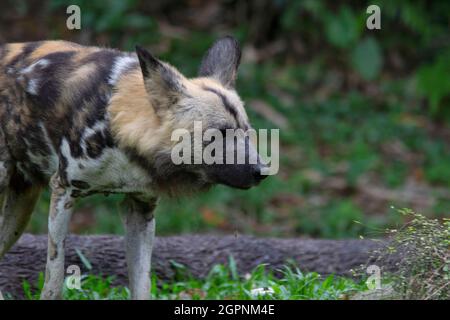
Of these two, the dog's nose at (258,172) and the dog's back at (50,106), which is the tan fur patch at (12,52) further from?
the dog's nose at (258,172)

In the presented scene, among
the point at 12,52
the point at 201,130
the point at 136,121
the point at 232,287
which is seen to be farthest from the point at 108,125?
the point at 232,287

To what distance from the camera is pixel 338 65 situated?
1137 centimetres

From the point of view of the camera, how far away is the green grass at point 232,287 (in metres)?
5.12

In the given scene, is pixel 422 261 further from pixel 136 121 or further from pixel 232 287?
pixel 232 287

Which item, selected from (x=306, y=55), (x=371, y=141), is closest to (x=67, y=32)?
(x=306, y=55)

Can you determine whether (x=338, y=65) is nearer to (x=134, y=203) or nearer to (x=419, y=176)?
(x=419, y=176)

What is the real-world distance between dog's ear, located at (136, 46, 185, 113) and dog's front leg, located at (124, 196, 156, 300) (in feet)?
2.42

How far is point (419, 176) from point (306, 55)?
2.29 meters

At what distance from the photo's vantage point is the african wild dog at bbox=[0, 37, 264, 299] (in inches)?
177

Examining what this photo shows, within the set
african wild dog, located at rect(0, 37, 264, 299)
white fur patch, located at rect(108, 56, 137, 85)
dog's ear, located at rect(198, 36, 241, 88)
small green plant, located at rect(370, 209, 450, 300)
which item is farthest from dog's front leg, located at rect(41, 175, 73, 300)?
small green plant, located at rect(370, 209, 450, 300)

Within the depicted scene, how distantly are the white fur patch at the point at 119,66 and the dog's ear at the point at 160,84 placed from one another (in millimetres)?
304

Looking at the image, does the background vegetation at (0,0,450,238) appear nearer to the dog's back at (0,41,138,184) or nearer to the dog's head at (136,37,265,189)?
the dog's back at (0,41,138,184)

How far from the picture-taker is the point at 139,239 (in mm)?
5059

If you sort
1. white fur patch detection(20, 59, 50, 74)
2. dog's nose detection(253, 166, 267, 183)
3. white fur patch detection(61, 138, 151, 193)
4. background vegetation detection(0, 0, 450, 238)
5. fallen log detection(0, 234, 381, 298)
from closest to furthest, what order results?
dog's nose detection(253, 166, 267, 183), white fur patch detection(61, 138, 151, 193), white fur patch detection(20, 59, 50, 74), fallen log detection(0, 234, 381, 298), background vegetation detection(0, 0, 450, 238)
